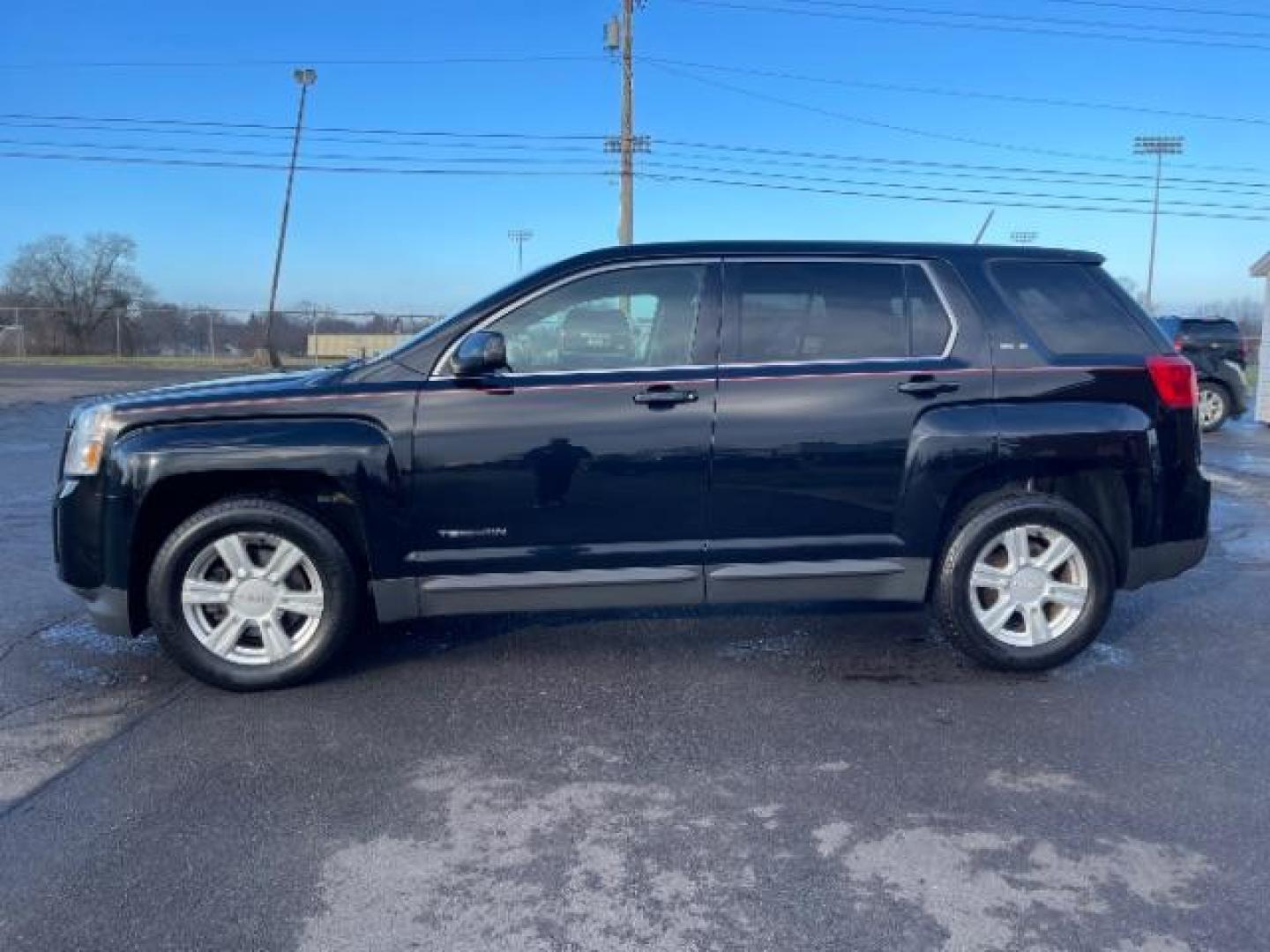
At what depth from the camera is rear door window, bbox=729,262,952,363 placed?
4.43 meters

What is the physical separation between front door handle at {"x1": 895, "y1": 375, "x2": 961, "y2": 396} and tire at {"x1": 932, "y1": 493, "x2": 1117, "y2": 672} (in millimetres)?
571

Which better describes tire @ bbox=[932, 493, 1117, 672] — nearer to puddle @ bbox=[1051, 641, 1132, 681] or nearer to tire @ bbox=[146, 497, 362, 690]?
puddle @ bbox=[1051, 641, 1132, 681]

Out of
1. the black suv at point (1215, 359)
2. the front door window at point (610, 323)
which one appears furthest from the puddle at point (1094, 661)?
the black suv at point (1215, 359)

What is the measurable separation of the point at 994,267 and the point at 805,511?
146cm

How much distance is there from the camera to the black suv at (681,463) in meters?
4.14

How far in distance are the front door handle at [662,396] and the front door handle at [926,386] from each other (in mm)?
929

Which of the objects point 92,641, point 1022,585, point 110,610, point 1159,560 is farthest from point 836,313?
point 92,641

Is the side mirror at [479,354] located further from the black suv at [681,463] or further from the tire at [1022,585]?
the tire at [1022,585]

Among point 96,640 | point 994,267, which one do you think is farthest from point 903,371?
point 96,640

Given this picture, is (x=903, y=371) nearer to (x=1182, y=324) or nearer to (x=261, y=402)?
(x=261, y=402)

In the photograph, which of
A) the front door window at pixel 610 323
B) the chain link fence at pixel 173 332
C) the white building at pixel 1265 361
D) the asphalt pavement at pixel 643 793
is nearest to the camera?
the asphalt pavement at pixel 643 793

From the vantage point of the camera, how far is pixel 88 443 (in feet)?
13.5

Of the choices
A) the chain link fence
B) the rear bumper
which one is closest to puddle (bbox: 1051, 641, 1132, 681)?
the rear bumper

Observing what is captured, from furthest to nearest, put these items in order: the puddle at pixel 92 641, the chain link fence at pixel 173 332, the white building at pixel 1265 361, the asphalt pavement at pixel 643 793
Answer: the chain link fence at pixel 173 332 → the white building at pixel 1265 361 → the puddle at pixel 92 641 → the asphalt pavement at pixel 643 793
